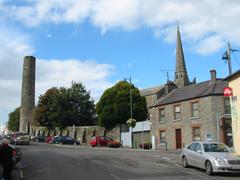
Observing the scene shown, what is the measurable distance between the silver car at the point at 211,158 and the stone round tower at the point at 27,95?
9344cm

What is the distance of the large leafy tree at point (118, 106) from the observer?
66.2 m

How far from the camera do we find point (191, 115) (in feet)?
152

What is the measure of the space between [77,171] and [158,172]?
354 cm

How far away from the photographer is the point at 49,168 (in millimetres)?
20781

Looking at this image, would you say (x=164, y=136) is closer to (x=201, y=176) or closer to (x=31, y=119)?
(x=201, y=176)

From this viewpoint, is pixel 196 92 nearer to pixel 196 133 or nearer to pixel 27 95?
pixel 196 133

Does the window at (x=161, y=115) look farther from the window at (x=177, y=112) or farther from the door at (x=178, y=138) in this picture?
the door at (x=178, y=138)

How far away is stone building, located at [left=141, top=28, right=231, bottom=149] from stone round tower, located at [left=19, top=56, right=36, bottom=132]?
206 ft

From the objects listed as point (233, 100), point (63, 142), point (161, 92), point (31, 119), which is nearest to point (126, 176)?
point (233, 100)

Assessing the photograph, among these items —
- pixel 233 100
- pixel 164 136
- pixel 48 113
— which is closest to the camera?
pixel 233 100

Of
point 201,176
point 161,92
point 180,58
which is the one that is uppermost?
point 180,58

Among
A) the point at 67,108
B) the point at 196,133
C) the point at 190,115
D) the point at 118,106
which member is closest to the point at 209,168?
the point at 196,133

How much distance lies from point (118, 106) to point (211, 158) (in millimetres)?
48089

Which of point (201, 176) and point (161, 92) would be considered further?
point (161, 92)
